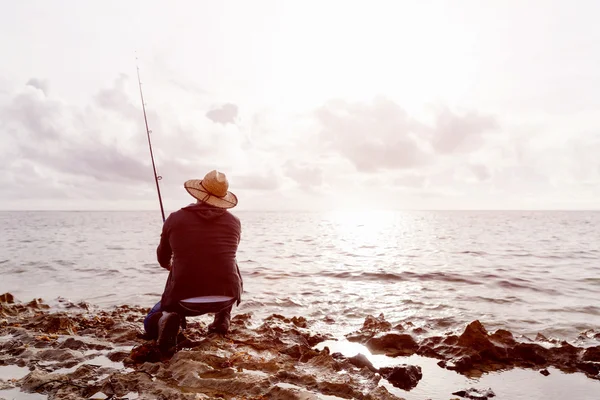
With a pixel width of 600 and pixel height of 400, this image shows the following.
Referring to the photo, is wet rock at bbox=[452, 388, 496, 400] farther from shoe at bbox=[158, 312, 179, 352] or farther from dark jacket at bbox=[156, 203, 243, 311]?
shoe at bbox=[158, 312, 179, 352]

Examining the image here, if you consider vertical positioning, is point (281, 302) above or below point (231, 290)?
below

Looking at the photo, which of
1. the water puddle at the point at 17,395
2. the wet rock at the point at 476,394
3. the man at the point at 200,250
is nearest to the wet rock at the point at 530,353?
the wet rock at the point at 476,394

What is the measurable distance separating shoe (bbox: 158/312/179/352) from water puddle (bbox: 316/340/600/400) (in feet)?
9.14

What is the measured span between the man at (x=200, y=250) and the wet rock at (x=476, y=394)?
10.0ft

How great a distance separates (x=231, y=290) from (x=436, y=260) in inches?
562

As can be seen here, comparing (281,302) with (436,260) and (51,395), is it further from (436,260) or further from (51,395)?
(436,260)

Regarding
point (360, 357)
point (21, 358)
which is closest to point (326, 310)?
point (360, 357)

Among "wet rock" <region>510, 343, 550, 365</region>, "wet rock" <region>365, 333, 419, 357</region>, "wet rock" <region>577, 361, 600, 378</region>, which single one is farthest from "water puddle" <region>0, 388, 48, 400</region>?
"wet rock" <region>577, 361, 600, 378</region>

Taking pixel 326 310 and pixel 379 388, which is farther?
A: pixel 326 310

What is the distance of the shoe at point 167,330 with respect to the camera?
5.33 metres

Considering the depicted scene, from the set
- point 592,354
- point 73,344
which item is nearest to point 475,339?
point 592,354

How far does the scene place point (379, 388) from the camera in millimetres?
4379

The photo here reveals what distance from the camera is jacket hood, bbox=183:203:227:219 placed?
17.5 ft

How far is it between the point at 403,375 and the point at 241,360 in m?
2.03
